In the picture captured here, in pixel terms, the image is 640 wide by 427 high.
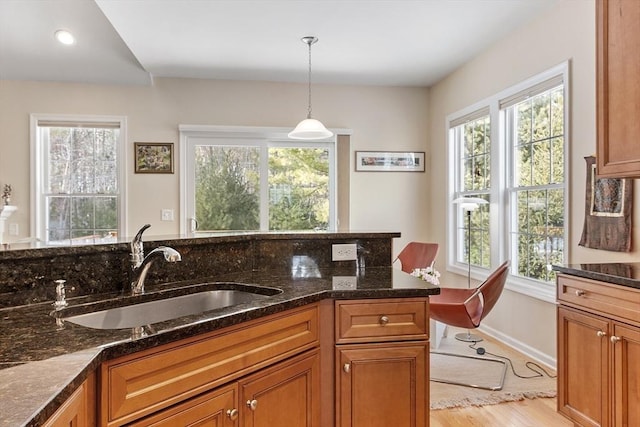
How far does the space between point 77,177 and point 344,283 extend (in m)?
4.01

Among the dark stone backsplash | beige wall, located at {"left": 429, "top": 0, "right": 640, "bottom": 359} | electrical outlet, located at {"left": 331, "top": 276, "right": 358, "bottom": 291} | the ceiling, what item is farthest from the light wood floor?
the ceiling

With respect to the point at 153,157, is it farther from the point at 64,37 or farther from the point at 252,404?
the point at 252,404

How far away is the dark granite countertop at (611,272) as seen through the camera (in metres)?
1.86

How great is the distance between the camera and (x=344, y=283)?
1.83 m

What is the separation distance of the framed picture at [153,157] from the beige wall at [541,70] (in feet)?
10.3

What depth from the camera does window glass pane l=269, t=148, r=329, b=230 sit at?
16.7 feet

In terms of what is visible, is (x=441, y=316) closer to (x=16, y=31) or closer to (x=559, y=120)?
(x=559, y=120)

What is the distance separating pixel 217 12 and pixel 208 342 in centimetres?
276

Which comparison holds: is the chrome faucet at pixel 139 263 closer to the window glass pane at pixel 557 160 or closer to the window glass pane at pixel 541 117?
the window glass pane at pixel 557 160

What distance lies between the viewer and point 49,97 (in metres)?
4.64

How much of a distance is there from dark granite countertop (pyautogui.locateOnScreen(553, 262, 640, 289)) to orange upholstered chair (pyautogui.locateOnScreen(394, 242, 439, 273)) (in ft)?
5.81

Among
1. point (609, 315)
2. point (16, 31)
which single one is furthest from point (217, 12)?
point (609, 315)

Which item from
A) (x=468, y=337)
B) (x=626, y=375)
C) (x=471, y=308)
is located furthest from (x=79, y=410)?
(x=468, y=337)

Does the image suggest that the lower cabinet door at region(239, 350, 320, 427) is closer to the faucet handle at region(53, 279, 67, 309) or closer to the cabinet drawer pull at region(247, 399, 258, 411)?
the cabinet drawer pull at region(247, 399, 258, 411)
